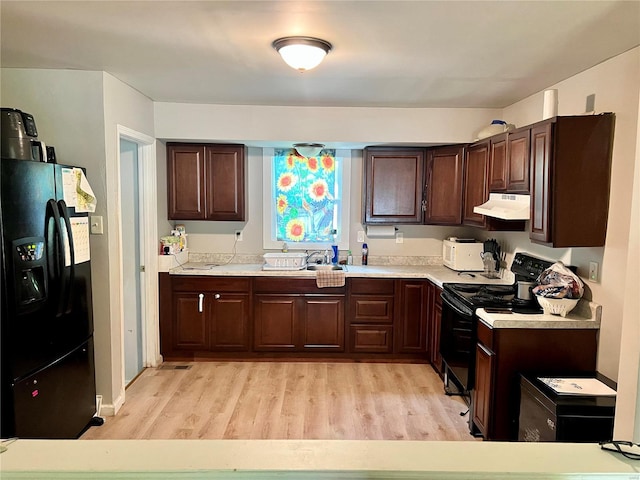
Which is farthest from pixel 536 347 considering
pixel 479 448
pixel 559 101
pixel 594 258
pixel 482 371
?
pixel 479 448

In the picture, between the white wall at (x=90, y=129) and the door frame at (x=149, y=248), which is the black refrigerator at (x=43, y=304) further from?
the door frame at (x=149, y=248)

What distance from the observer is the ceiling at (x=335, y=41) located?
6.47ft

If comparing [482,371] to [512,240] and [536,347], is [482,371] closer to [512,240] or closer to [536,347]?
[536,347]

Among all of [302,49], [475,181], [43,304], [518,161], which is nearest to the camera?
[302,49]

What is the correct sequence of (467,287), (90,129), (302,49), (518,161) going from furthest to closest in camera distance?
(467,287), (518,161), (90,129), (302,49)


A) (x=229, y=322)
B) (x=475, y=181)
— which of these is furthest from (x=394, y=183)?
(x=229, y=322)

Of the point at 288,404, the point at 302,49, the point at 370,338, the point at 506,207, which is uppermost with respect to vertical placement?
the point at 302,49

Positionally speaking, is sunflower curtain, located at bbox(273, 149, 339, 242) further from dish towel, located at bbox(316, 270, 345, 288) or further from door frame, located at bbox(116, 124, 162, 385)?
door frame, located at bbox(116, 124, 162, 385)

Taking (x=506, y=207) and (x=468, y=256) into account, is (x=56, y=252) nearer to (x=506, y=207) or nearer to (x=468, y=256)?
(x=506, y=207)

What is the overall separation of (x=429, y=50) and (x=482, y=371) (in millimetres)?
2006

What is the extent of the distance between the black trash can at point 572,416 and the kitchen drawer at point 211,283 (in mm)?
2691

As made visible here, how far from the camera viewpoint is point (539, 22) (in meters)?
2.08

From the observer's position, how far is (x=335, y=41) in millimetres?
2371

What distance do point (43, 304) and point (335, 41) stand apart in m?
2.16
